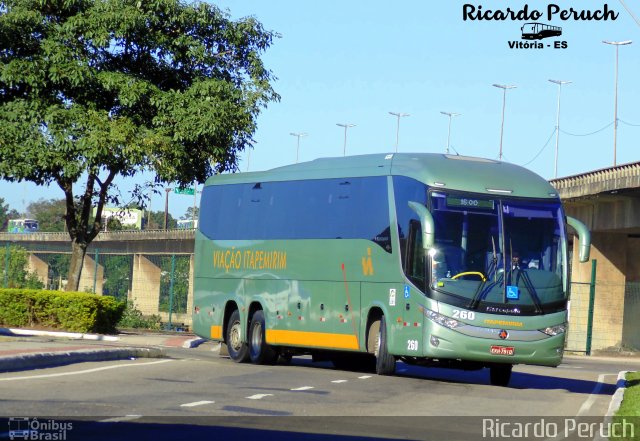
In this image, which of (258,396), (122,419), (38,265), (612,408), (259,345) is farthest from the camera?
(38,265)

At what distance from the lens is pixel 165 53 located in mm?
33938

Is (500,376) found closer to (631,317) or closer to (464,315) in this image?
(464,315)

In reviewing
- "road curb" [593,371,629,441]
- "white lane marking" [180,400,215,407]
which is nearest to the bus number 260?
"road curb" [593,371,629,441]

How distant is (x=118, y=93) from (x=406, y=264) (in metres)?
13.3

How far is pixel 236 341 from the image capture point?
27906mm

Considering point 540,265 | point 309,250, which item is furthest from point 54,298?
point 540,265

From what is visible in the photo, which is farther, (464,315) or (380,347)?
(380,347)

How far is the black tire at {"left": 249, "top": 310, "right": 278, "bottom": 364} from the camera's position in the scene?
2698 cm

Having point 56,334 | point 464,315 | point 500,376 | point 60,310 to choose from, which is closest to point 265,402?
point 464,315

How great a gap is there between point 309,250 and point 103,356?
17.2 feet

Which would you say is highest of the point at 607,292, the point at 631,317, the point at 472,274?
the point at 607,292

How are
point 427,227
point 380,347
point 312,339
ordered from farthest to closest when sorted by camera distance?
point 312,339, point 380,347, point 427,227

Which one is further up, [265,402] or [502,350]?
[502,350]

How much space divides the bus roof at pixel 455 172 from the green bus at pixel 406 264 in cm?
3
